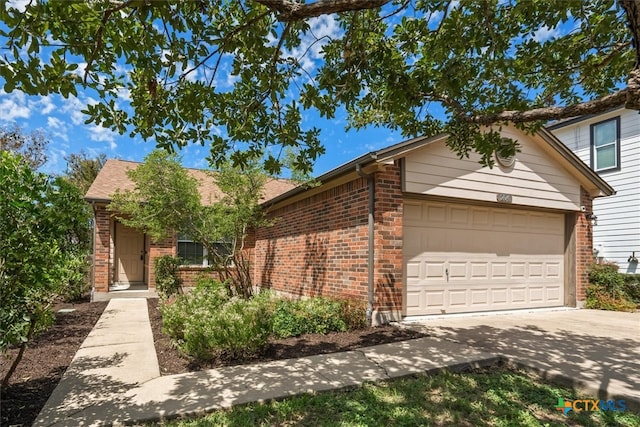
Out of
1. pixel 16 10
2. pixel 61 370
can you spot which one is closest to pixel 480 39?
pixel 16 10

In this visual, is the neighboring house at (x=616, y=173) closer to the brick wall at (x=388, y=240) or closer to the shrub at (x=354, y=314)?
the brick wall at (x=388, y=240)

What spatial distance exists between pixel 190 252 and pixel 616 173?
14.7 metres

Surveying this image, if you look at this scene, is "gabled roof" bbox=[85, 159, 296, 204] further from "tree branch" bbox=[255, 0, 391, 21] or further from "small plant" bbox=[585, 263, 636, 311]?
"small plant" bbox=[585, 263, 636, 311]

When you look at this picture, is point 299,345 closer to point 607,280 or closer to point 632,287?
point 607,280

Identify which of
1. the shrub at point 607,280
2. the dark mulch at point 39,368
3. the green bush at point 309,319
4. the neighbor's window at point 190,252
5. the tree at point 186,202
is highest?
the tree at point 186,202

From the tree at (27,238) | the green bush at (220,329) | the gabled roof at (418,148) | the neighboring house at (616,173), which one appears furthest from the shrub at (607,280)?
the tree at (27,238)

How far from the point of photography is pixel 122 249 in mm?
12633

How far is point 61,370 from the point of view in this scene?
4383 mm

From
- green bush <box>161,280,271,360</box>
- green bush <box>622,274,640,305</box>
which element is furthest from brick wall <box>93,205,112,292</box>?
green bush <box>622,274,640,305</box>

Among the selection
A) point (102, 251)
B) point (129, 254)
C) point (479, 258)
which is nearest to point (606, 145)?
point (479, 258)

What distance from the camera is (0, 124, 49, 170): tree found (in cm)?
1590

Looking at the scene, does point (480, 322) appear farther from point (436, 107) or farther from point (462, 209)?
point (436, 107)

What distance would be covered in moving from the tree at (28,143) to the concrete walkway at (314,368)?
14.5 meters

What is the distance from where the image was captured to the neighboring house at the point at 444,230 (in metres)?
6.55
